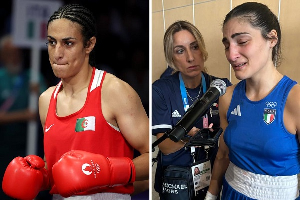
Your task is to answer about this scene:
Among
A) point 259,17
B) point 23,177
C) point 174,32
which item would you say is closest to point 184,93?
point 174,32

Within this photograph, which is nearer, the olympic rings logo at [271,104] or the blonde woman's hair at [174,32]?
the olympic rings logo at [271,104]

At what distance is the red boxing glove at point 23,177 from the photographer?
2.27 ft

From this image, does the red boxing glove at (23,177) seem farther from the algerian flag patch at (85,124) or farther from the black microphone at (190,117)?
the black microphone at (190,117)

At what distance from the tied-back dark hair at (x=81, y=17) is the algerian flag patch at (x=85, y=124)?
0.59ft

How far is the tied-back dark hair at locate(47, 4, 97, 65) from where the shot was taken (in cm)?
67

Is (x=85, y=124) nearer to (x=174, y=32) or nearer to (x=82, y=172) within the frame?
(x=82, y=172)

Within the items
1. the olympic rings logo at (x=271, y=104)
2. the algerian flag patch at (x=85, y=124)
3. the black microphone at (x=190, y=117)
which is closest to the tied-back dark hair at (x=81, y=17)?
the algerian flag patch at (x=85, y=124)

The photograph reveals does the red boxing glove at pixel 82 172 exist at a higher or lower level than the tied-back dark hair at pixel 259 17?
lower

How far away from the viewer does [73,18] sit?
676 mm

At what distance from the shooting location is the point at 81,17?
27.2 inches

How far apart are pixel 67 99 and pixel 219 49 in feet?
1.76

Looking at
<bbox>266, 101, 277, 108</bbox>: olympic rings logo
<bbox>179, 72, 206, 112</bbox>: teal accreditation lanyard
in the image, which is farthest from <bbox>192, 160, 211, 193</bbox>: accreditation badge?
<bbox>266, 101, 277, 108</bbox>: olympic rings logo

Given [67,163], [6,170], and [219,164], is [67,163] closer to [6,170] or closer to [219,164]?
[6,170]

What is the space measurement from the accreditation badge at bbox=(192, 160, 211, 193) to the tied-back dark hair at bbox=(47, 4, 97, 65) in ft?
1.76
